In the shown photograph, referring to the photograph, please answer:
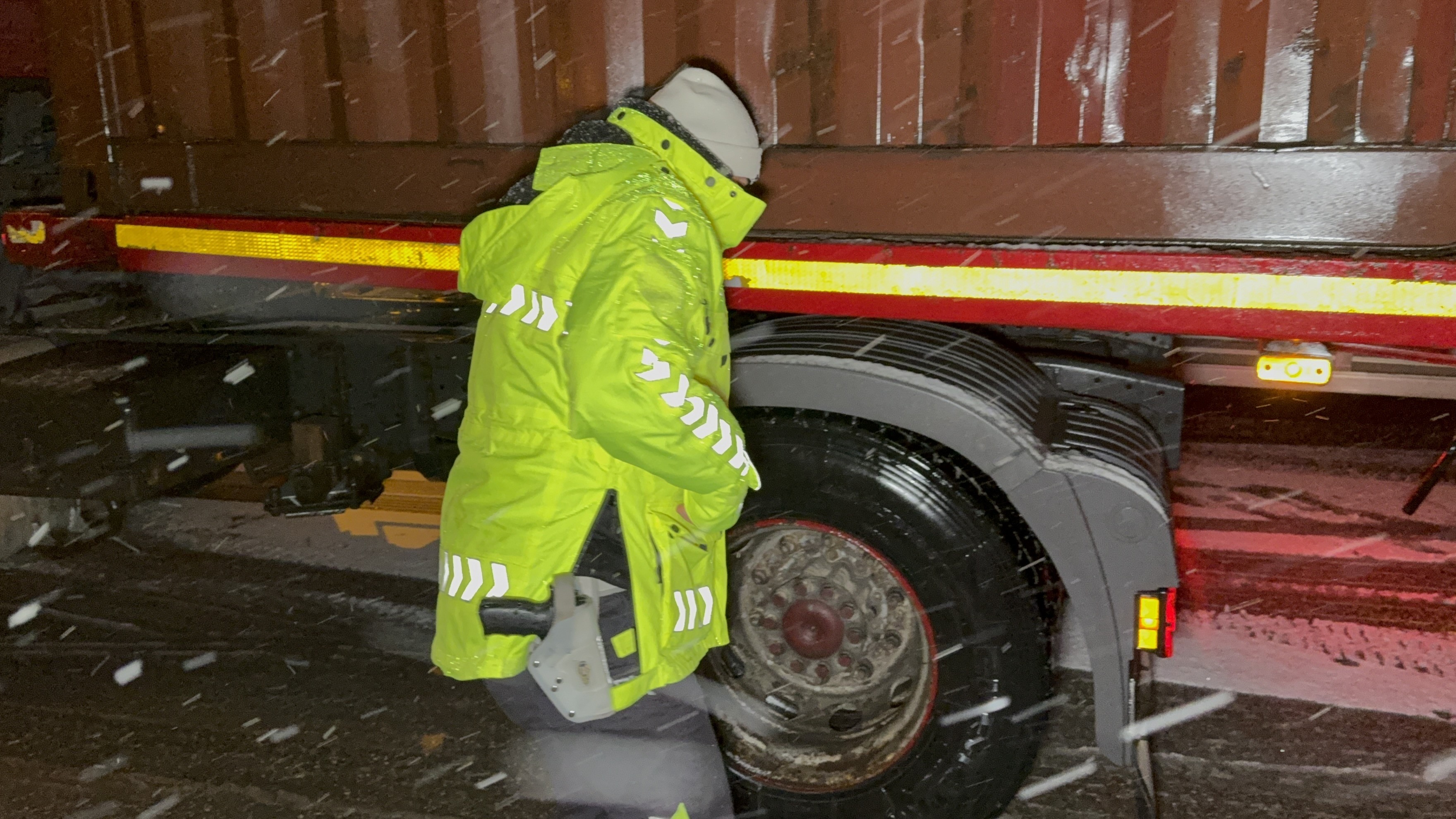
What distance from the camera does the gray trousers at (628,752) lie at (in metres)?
2.14

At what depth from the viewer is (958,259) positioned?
8.70 feet

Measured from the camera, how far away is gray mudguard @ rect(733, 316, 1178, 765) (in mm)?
2584

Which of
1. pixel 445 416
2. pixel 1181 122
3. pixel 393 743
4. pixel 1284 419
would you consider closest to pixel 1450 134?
pixel 1181 122

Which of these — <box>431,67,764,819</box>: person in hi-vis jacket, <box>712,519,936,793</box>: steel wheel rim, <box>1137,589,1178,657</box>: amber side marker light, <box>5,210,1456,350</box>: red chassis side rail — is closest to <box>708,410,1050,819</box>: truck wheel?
<box>712,519,936,793</box>: steel wheel rim

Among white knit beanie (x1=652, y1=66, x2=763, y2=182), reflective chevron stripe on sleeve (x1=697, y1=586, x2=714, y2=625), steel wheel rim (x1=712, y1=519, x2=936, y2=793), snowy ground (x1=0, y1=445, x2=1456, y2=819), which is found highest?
white knit beanie (x1=652, y1=66, x2=763, y2=182)

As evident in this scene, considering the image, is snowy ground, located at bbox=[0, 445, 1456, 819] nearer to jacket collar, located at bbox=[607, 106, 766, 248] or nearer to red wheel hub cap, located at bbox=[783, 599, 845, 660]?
red wheel hub cap, located at bbox=[783, 599, 845, 660]

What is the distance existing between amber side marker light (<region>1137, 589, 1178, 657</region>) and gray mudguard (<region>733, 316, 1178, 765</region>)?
0.02 m

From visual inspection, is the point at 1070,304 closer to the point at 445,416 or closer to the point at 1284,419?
the point at 445,416

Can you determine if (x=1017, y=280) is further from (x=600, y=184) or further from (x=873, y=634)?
(x=600, y=184)

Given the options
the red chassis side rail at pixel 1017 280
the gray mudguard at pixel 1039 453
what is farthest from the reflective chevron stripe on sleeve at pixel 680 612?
the red chassis side rail at pixel 1017 280

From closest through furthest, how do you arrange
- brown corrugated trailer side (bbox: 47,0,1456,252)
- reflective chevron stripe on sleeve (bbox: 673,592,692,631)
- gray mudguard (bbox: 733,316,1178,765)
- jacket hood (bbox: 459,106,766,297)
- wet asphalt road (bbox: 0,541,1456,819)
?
jacket hood (bbox: 459,106,766,297)
reflective chevron stripe on sleeve (bbox: 673,592,692,631)
brown corrugated trailer side (bbox: 47,0,1456,252)
gray mudguard (bbox: 733,316,1178,765)
wet asphalt road (bbox: 0,541,1456,819)

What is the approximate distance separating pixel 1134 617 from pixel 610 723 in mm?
1322

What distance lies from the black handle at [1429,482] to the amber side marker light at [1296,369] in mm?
2312

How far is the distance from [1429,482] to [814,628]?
364 cm
